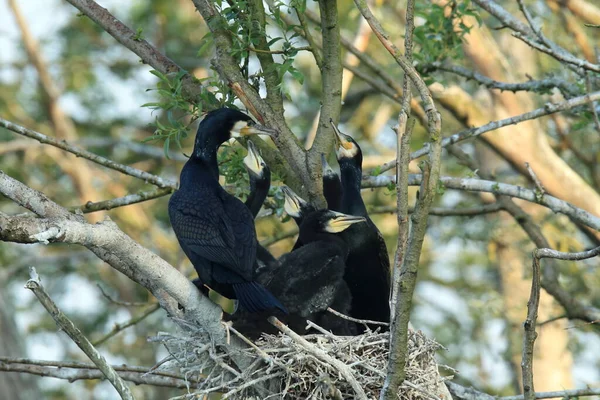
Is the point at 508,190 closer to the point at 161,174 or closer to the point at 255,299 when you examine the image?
the point at 255,299

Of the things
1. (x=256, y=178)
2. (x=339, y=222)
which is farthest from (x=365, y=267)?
(x=256, y=178)

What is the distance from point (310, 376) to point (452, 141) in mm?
2195

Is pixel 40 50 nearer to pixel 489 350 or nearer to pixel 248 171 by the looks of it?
pixel 489 350

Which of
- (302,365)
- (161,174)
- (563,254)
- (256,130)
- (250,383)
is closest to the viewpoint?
(563,254)

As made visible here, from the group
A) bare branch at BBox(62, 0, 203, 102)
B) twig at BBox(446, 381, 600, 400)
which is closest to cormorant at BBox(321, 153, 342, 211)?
bare branch at BBox(62, 0, 203, 102)

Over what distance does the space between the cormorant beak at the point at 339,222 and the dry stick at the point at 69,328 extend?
1839 millimetres

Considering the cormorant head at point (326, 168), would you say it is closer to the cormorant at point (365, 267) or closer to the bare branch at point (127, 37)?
the cormorant at point (365, 267)

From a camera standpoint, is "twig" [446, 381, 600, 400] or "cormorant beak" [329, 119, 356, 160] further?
"cormorant beak" [329, 119, 356, 160]

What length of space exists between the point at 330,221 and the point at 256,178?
1.71ft

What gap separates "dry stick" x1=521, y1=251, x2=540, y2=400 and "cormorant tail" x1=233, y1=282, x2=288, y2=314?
129 cm

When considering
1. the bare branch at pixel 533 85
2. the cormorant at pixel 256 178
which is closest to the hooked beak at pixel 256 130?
the cormorant at pixel 256 178

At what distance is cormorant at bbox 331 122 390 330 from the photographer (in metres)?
5.61

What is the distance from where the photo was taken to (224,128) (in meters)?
5.14

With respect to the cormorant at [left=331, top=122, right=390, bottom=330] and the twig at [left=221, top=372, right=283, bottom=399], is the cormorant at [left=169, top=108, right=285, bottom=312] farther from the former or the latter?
the cormorant at [left=331, top=122, right=390, bottom=330]
